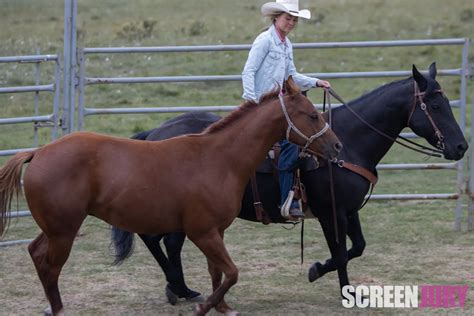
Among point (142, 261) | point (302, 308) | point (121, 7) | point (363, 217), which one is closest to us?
point (302, 308)

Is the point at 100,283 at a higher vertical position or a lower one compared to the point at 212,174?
lower

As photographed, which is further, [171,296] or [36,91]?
[36,91]

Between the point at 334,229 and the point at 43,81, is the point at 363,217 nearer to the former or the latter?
the point at 334,229

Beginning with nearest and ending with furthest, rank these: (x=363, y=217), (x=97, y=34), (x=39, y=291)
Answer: (x=39, y=291) → (x=363, y=217) → (x=97, y=34)

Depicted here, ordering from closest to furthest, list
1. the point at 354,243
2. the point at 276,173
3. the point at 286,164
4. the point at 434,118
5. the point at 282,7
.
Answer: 1. the point at 282,7
2. the point at 286,164
3. the point at 276,173
4. the point at 434,118
5. the point at 354,243

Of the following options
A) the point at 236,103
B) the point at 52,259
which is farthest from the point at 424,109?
the point at 236,103

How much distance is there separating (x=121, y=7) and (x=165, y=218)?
24.0m

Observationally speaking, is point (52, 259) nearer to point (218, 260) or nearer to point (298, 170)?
point (218, 260)

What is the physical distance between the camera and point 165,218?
568 cm

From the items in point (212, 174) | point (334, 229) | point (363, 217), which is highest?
point (212, 174)

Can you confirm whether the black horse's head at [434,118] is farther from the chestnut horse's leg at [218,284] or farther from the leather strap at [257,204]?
the chestnut horse's leg at [218,284]

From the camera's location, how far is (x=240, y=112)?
19.3ft

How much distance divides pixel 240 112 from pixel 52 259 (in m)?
1.52

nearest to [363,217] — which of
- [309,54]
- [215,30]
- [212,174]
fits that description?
[212,174]
